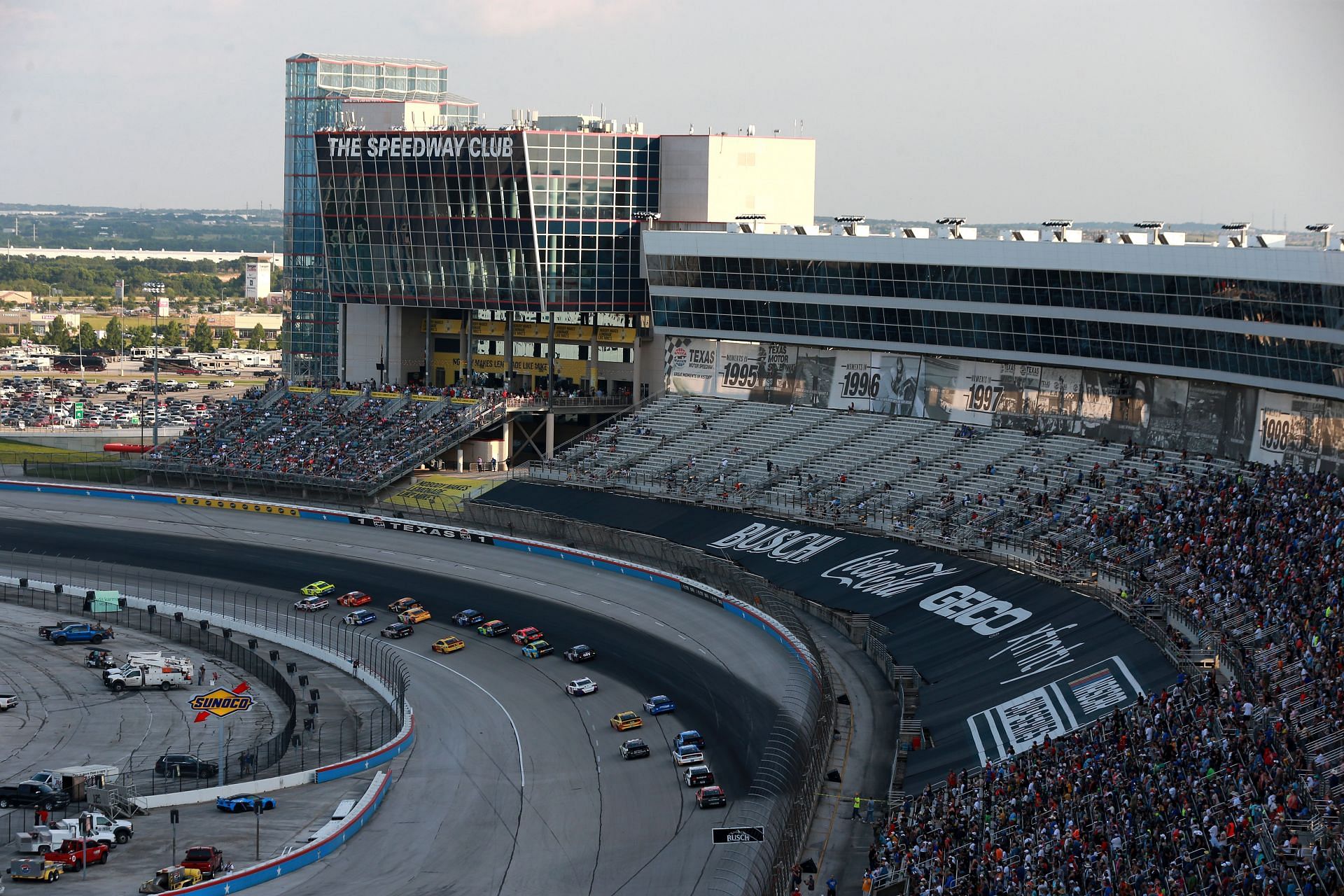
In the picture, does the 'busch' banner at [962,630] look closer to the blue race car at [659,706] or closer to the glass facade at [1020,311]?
the blue race car at [659,706]

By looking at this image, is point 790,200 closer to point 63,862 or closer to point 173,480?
point 173,480

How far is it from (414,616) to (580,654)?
991 cm

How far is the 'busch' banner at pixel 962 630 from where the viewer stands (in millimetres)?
43688

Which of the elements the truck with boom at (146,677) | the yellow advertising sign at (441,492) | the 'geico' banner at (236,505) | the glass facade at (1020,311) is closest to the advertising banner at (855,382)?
the glass facade at (1020,311)

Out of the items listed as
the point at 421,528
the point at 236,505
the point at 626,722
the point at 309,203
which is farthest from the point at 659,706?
the point at 309,203

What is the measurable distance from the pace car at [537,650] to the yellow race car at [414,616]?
22.5ft

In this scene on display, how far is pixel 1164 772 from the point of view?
35.1m

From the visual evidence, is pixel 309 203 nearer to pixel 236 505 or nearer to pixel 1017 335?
pixel 236 505

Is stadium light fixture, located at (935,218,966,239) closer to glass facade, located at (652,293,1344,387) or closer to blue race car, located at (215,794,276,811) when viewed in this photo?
glass facade, located at (652,293,1344,387)

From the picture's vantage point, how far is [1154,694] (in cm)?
4097

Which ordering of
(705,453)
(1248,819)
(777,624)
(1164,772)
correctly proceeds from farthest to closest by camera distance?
(705,453)
(777,624)
(1164,772)
(1248,819)

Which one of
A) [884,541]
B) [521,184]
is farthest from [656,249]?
[884,541]

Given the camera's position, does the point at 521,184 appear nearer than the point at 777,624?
No

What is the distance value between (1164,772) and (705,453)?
4913 centimetres
